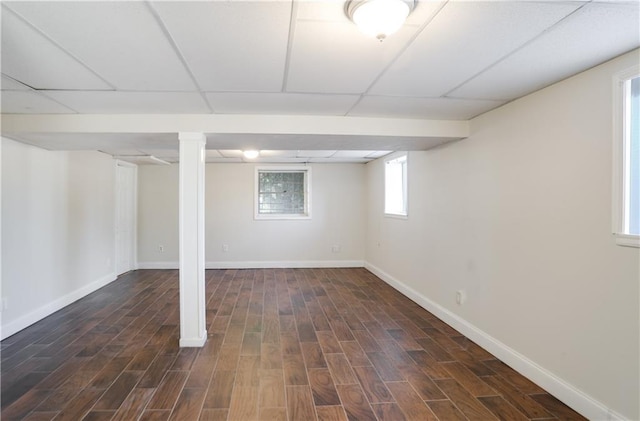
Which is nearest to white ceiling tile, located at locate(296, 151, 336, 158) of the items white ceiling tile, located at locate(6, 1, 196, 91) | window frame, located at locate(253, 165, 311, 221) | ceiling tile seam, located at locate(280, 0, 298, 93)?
window frame, located at locate(253, 165, 311, 221)

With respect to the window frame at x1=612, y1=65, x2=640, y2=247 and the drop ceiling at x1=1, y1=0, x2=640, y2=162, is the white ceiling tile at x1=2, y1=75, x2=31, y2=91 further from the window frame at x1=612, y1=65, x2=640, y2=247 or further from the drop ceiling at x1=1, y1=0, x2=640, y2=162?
the window frame at x1=612, y1=65, x2=640, y2=247

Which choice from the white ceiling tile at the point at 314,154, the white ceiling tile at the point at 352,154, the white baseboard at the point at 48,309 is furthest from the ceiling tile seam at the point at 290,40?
the white baseboard at the point at 48,309

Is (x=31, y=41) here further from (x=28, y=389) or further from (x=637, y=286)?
(x=637, y=286)

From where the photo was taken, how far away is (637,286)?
5.65 ft

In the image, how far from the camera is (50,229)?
3.75 metres

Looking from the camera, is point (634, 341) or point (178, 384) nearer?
point (634, 341)

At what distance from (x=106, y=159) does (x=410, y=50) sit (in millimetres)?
5097

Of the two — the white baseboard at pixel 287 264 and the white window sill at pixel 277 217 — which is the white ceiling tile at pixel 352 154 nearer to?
the white window sill at pixel 277 217

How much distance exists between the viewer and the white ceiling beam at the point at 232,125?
Result: 2873 millimetres

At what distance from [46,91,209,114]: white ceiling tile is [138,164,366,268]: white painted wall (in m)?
3.62

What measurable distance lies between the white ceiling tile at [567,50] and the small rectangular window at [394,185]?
279 centimetres

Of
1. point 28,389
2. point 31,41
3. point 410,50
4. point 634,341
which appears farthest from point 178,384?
point 634,341

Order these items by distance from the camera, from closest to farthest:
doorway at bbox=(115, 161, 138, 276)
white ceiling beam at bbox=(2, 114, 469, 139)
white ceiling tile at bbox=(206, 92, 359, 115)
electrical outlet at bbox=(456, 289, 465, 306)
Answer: white ceiling tile at bbox=(206, 92, 359, 115)
white ceiling beam at bbox=(2, 114, 469, 139)
electrical outlet at bbox=(456, 289, 465, 306)
doorway at bbox=(115, 161, 138, 276)

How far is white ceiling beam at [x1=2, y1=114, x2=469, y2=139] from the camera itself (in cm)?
287
